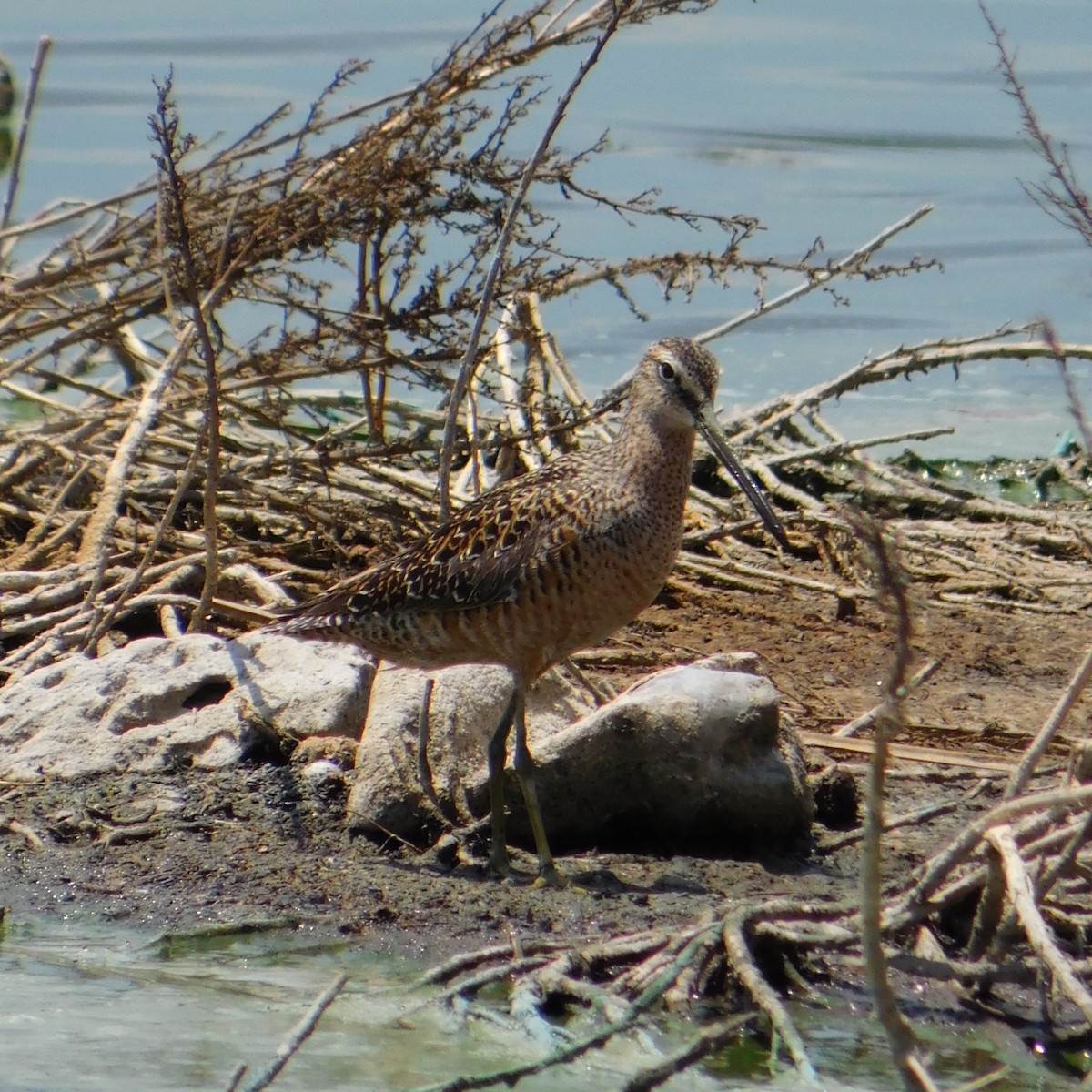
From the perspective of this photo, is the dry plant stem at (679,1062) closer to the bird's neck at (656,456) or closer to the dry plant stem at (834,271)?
the bird's neck at (656,456)

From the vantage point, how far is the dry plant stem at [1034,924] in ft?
12.1

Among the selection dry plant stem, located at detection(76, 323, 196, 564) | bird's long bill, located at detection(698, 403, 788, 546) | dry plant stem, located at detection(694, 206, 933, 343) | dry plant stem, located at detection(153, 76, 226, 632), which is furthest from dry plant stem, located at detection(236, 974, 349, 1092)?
dry plant stem, located at detection(694, 206, 933, 343)

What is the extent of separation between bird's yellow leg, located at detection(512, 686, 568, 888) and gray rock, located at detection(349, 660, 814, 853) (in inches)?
3.3

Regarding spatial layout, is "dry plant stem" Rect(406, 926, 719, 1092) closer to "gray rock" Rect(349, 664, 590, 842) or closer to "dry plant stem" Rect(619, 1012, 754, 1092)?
"dry plant stem" Rect(619, 1012, 754, 1092)

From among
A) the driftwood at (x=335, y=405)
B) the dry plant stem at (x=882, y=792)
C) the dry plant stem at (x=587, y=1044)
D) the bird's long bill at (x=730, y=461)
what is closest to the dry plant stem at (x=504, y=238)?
the driftwood at (x=335, y=405)

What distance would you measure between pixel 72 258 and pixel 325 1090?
13.8ft

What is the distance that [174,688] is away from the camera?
5.67 meters

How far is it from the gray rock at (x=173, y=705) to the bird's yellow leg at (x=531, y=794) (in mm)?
682

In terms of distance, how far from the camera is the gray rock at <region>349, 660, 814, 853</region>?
200 inches

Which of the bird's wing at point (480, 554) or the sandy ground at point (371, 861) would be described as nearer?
the sandy ground at point (371, 861)

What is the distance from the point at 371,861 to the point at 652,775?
2.55 ft

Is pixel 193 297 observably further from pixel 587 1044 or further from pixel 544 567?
pixel 587 1044

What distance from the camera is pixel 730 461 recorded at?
551cm

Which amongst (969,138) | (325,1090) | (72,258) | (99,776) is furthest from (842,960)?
(969,138)
